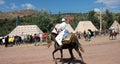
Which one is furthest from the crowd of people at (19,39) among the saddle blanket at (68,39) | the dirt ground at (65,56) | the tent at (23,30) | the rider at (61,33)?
the saddle blanket at (68,39)

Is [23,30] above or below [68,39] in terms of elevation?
below

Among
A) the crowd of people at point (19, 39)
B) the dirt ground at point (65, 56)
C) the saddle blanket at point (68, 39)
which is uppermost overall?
the saddle blanket at point (68, 39)

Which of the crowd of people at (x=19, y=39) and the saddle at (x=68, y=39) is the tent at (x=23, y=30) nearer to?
the crowd of people at (x=19, y=39)

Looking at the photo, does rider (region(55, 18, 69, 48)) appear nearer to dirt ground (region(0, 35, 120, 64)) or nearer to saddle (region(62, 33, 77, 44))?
saddle (region(62, 33, 77, 44))

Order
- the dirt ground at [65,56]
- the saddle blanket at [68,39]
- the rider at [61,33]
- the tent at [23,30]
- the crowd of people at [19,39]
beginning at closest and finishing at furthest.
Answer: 1. the saddle blanket at [68,39]
2. the rider at [61,33]
3. the dirt ground at [65,56]
4. the crowd of people at [19,39]
5. the tent at [23,30]

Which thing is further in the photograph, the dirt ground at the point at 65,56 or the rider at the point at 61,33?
the dirt ground at the point at 65,56

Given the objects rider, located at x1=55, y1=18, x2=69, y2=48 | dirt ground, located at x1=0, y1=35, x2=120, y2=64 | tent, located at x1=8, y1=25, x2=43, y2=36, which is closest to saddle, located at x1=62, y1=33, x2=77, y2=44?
rider, located at x1=55, y1=18, x2=69, y2=48

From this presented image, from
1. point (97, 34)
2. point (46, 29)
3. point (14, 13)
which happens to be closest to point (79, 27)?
point (97, 34)

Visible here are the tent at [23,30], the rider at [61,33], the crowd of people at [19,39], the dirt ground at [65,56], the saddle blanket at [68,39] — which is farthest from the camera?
the tent at [23,30]

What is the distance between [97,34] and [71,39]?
49192mm

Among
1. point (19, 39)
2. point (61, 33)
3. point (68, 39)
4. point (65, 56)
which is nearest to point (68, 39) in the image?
point (68, 39)

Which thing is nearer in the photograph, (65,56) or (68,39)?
(68,39)

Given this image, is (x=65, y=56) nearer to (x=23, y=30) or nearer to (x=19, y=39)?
(x=19, y=39)

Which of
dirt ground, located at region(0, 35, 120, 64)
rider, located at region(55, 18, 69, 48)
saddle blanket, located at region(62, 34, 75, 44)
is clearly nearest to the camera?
saddle blanket, located at region(62, 34, 75, 44)
